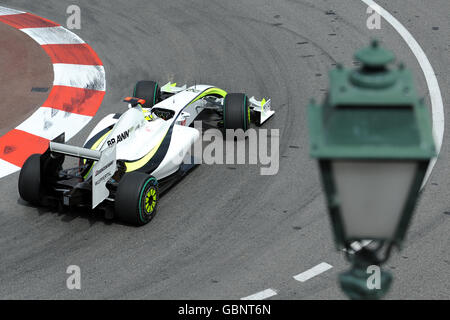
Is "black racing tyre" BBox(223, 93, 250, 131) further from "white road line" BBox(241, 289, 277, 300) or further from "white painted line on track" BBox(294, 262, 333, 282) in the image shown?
"white road line" BBox(241, 289, 277, 300)

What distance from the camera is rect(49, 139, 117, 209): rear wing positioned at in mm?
7586

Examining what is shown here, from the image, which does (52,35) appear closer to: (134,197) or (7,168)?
(7,168)

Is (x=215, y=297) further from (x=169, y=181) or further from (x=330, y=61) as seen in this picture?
(x=330, y=61)

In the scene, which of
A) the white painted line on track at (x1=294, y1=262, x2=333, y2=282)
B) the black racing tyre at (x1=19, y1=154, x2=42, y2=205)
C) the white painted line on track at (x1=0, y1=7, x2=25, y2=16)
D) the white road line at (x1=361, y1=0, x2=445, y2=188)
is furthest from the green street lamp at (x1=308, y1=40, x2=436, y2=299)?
the white painted line on track at (x1=0, y1=7, x2=25, y2=16)

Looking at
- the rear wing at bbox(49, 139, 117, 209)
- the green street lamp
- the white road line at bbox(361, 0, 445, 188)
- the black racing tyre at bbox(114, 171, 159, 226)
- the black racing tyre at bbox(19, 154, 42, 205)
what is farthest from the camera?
the white road line at bbox(361, 0, 445, 188)

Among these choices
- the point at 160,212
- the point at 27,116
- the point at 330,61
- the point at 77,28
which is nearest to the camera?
the point at 160,212

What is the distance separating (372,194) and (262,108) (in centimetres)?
822

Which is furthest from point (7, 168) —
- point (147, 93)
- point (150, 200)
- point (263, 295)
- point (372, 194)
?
point (372, 194)

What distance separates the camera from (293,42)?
44.9ft

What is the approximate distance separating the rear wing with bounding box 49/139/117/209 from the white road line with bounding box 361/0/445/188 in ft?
14.1

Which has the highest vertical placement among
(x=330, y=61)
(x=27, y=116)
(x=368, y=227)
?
(x=368, y=227)

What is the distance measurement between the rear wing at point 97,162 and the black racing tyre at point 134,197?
200 millimetres
